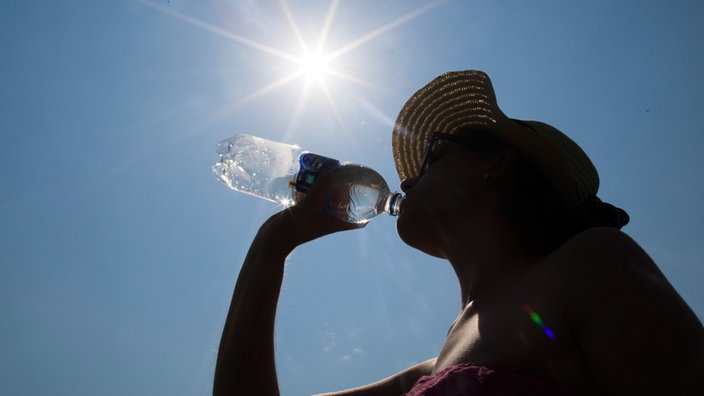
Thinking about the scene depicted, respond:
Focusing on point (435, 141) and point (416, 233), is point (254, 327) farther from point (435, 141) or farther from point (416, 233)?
point (435, 141)

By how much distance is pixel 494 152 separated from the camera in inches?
98.4

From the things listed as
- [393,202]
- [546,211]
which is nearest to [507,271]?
[546,211]

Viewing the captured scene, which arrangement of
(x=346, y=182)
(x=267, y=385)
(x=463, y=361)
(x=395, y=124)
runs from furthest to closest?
(x=395, y=124) < (x=346, y=182) < (x=267, y=385) < (x=463, y=361)

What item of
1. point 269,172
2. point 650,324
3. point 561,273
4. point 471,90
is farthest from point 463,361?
point 269,172

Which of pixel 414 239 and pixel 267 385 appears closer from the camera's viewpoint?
pixel 267 385

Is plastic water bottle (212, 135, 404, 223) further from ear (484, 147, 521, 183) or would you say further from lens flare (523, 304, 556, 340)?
lens flare (523, 304, 556, 340)

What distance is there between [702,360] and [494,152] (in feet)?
4.73

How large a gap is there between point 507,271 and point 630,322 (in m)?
0.72

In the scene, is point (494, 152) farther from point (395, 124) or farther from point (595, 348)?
point (595, 348)

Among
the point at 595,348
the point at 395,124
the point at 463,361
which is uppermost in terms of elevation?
→ the point at 395,124

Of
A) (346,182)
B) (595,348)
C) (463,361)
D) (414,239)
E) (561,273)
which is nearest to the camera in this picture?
(595,348)

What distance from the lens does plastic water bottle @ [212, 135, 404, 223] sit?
2758 mm

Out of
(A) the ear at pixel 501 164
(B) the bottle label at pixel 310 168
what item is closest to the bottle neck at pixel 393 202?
(B) the bottle label at pixel 310 168

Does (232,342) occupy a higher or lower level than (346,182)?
lower
